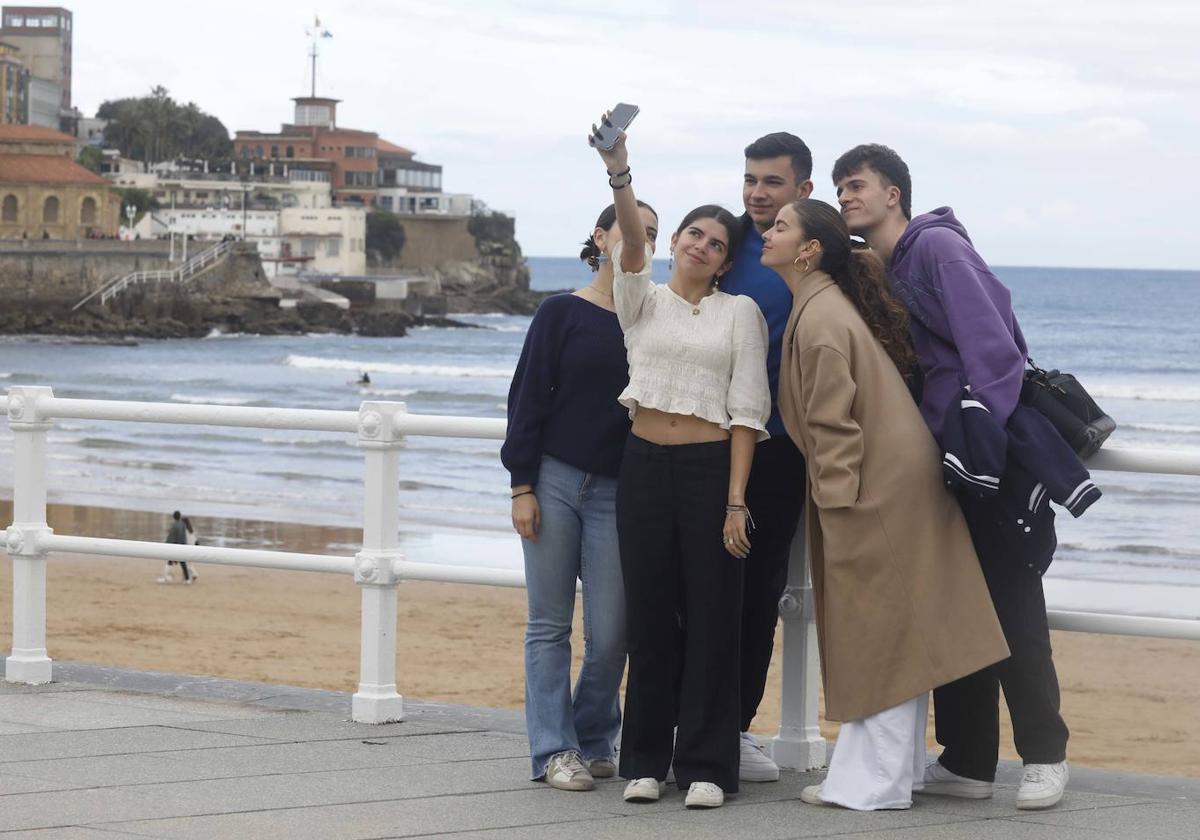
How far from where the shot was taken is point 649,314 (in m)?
3.99

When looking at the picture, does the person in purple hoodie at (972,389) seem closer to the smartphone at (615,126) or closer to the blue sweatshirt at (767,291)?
the blue sweatshirt at (767,291)

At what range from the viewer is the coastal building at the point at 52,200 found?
85312 millimetres

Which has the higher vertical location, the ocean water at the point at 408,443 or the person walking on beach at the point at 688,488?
the person walking on beach at the point at 688,488

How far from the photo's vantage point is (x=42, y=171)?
86.6 metres

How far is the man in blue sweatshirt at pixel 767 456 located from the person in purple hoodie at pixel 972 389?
0.16 meters

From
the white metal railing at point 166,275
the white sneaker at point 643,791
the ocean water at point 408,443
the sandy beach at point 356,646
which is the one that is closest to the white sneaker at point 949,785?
the white sneaker at point 643,791

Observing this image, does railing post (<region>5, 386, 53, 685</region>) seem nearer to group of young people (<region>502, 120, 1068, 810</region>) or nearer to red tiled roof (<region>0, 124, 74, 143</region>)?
group of young people (<region>502, 120, 1068, 810</region>)

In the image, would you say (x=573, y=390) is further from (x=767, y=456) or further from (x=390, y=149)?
(x=390, y=149)

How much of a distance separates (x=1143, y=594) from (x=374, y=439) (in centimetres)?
1001

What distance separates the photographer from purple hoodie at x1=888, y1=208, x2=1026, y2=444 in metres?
3.79

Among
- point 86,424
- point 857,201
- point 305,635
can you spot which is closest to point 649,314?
point 857,201

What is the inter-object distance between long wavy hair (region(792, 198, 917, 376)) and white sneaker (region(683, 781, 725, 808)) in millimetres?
1132

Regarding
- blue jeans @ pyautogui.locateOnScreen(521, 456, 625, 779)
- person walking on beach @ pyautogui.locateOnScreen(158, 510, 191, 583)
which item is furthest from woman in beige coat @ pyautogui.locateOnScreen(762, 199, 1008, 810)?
person walking on beach @ pyautogui.locateOnScreen(158, 510, 191, 583)

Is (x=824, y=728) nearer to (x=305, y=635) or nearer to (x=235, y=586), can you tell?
(x=305, y=635)
